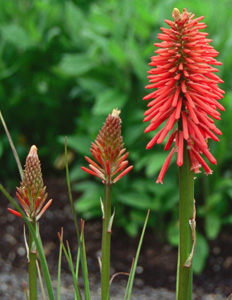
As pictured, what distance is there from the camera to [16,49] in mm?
5957

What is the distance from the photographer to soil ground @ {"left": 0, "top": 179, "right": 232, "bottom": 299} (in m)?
4.50

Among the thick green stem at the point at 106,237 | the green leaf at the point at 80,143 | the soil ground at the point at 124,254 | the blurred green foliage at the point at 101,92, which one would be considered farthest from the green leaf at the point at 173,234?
the thick green stem at the point at 106,237

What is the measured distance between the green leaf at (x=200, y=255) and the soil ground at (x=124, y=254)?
0.38 ft

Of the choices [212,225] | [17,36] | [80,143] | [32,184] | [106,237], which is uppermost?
[17,36]

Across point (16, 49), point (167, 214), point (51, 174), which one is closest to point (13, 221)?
point (51, 174)

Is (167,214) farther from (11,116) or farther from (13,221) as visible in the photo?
(11,116)

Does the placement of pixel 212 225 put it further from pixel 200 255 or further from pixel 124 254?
pixel 124 254

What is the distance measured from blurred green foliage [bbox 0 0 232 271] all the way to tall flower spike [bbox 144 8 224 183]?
2.72 meters

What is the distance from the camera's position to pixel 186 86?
1.73m

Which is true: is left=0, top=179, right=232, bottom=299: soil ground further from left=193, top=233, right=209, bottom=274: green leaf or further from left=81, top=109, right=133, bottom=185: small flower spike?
left=81, top=109, right=133, bottom=185: small flower spike

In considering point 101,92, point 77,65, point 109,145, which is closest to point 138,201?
point 101,92

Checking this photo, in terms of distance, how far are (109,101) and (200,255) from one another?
4.50ft

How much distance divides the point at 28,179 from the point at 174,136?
1.42 feet

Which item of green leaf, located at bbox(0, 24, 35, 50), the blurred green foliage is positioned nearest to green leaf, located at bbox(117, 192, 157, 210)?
the blurred green foliage
